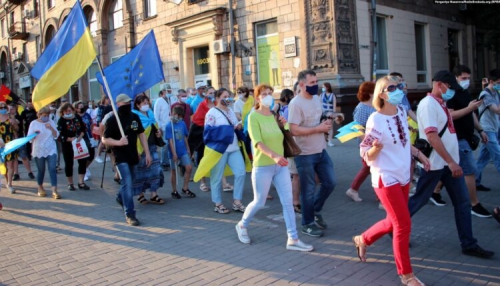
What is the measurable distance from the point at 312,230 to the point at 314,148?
3.30 feet

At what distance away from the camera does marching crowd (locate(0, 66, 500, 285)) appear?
159 inches

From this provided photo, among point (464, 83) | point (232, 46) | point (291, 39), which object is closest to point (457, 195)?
point (464, 83)

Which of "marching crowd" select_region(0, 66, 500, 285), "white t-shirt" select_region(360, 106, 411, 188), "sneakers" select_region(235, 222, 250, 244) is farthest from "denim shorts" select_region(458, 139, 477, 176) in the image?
"sneakers" select_region(235, 222, 250, 244)

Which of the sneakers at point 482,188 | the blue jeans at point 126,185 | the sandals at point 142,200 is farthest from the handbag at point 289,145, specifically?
the sneakers at point 482,188

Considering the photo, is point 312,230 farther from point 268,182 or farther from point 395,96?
point 395,96

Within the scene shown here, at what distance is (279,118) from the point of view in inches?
216

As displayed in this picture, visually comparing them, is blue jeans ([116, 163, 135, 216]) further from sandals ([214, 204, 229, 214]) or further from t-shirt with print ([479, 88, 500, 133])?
t-shirt with print ([479, 88, 500, 133])

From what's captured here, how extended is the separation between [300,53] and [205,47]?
5743mm

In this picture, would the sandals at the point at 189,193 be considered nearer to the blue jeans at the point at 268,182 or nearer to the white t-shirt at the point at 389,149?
the blue jeans at the point at 268,182

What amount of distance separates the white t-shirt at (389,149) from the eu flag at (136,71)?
507 cm

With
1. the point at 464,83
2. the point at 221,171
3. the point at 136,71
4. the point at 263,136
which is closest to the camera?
the point at 263,136

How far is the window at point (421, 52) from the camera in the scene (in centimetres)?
1851

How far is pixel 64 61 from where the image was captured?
667 cm

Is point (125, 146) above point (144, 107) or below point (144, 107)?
below
